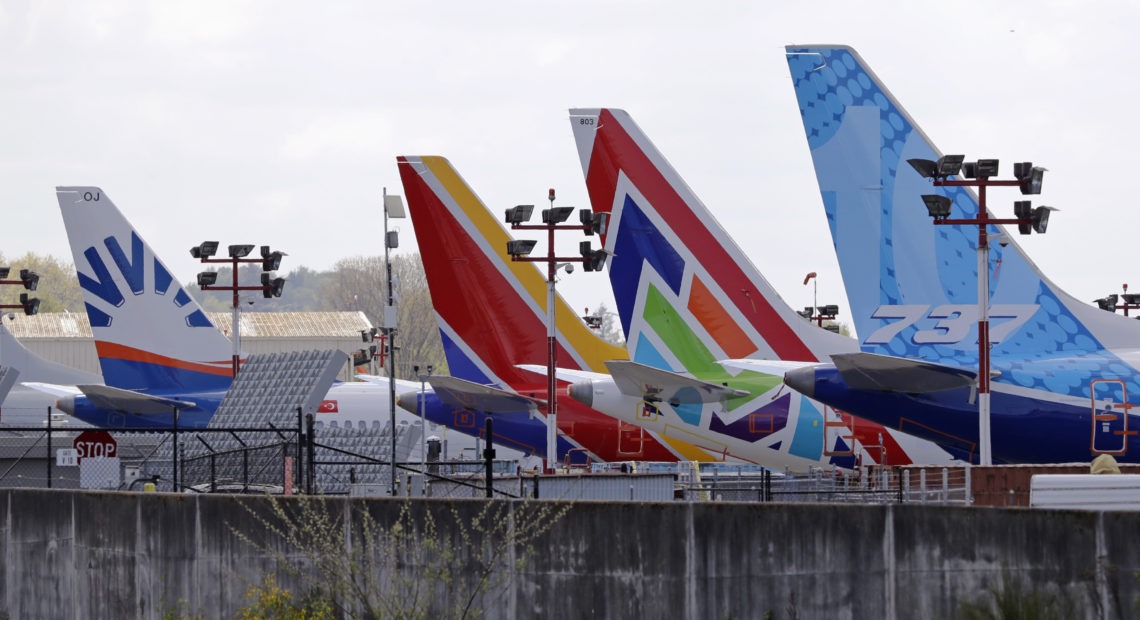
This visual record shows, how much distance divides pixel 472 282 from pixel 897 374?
18.9 m

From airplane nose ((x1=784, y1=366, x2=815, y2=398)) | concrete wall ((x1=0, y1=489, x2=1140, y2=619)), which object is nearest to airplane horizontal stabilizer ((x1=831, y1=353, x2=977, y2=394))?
airplane nose ((x1=784, y1=366, x2=815, y2=398))

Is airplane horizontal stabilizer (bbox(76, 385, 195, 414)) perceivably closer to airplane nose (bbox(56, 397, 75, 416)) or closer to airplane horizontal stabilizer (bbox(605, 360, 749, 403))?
airplane nose (bbox(56, 397, 75, 416))

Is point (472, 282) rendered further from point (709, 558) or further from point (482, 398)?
point (709, 558)

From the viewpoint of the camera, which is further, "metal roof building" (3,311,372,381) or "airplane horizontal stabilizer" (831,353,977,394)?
"metal roof building" (3,311,372,381)

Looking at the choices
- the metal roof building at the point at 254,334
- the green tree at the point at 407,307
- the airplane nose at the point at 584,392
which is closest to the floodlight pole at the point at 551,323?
the airplane nose at the point at 584,392

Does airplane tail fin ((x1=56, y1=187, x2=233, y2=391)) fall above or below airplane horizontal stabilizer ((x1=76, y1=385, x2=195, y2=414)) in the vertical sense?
above

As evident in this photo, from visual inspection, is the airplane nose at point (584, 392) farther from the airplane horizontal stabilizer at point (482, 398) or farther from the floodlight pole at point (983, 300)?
the floodlight pole at point (983, 300)

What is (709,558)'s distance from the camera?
51.1ft

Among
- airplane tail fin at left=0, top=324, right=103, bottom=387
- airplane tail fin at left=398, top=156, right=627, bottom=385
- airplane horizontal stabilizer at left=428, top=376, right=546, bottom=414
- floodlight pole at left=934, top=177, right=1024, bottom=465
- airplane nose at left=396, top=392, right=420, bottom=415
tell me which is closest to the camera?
floodlight pole at left=934, top=177, right=1024, bottom=465

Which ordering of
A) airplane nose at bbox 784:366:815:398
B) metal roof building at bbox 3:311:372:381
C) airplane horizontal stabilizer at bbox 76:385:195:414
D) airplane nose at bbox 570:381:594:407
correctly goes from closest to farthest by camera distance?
airplane nose at bbox 784:366:815:398 < airplane nose at bbox 570:381:594:407 < airplane horizontal stabilizer at bbox 76:385:195:414 < metal roof building at bbox 3:311:372:381

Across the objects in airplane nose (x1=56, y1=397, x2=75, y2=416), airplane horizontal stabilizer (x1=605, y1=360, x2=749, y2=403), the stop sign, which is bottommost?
the stop sign

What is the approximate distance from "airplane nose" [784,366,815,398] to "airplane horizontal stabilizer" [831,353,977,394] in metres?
0.75

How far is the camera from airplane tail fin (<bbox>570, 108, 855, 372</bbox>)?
4003 centimetres

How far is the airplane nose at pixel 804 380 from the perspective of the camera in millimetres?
32250
